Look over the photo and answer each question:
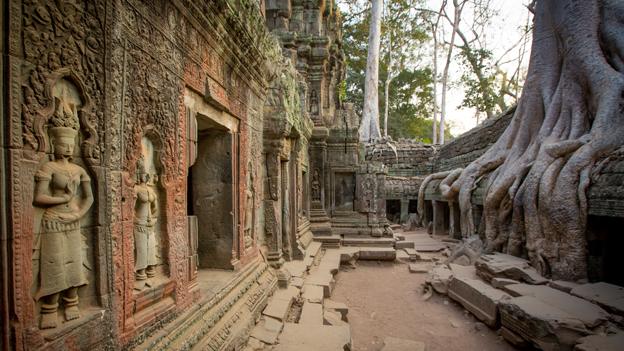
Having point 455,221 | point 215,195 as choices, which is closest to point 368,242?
point 455,221

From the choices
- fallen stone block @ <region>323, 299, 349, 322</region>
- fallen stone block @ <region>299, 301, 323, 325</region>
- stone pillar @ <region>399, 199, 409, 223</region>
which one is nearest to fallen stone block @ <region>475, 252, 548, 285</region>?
fallen stone block @ <region>323, 299, 349, 322</region>

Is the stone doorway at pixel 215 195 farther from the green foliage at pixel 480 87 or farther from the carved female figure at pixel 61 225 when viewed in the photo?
the green foliage at pixel 480 87

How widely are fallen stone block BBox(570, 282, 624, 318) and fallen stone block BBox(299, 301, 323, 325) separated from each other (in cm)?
358

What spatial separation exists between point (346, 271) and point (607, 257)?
4.84 metres

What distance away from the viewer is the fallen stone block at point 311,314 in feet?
13.3

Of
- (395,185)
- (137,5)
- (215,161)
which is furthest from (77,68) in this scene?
(395,185)

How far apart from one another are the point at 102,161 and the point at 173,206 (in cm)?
80

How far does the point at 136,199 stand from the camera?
2059 millimetres

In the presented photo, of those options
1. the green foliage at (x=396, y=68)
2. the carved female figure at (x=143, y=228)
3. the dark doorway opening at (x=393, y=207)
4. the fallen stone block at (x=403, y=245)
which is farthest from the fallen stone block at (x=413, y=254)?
the green foliage at (x=396, y=68)

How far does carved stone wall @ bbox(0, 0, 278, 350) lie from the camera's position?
1.27 meters

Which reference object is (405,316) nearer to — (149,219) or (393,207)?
(149,219)

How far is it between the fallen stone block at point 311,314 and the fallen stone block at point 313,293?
0.18m

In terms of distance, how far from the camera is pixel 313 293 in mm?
5098

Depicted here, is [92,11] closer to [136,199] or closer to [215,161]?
[136,199]
